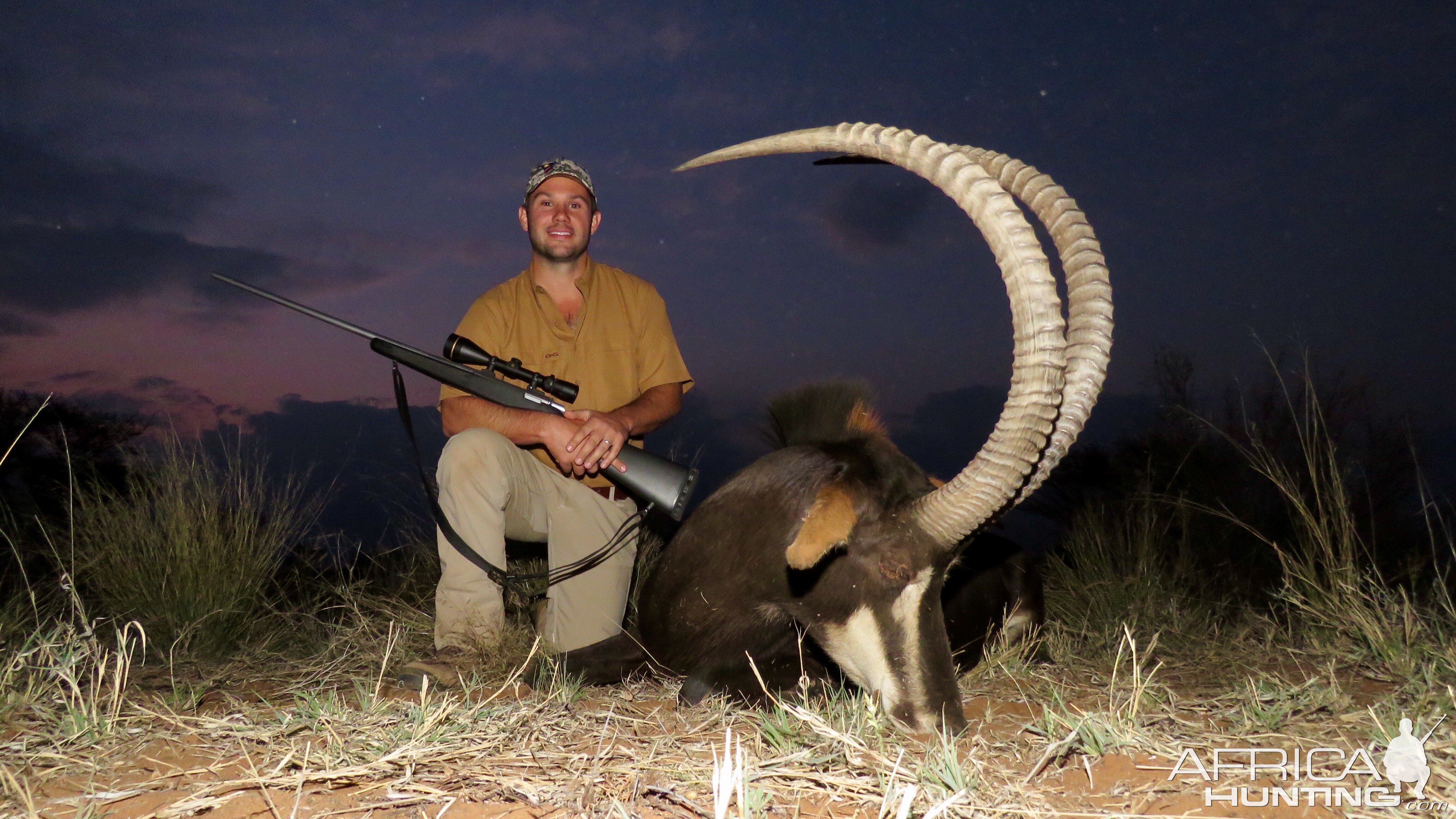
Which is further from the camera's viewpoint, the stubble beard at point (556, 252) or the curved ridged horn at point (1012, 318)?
the stubble beard at point (556, 252)

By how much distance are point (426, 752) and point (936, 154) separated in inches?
89.7

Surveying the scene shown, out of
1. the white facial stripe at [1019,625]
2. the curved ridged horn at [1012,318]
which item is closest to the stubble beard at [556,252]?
the curved ridged horn at [1012,318]

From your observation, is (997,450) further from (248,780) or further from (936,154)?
(248,780)

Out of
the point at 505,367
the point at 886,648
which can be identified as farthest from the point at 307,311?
the point at 886,648

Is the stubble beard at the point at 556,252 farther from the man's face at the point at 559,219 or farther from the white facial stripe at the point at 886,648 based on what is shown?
the white facial stripe at the point at 886,648

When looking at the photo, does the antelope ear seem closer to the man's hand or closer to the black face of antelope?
the black face of antelope

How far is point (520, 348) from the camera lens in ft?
15.4

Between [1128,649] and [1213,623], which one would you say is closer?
[1128,649]

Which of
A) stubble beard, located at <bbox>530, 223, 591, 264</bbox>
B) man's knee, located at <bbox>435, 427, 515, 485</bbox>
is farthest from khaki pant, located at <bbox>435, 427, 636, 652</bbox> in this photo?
stubble beard, located at <bbox>530, 223, 591, 264</bbox>

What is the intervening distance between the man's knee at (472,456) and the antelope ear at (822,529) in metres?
1.85

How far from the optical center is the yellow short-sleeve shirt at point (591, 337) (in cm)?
467

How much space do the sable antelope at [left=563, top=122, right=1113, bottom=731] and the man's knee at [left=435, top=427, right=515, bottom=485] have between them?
97 cm

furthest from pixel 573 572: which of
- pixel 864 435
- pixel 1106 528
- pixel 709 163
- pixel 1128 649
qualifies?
pixel 1106 528

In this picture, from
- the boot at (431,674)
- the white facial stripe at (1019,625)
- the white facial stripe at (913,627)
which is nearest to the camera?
the white facial stripe at (913,627)
